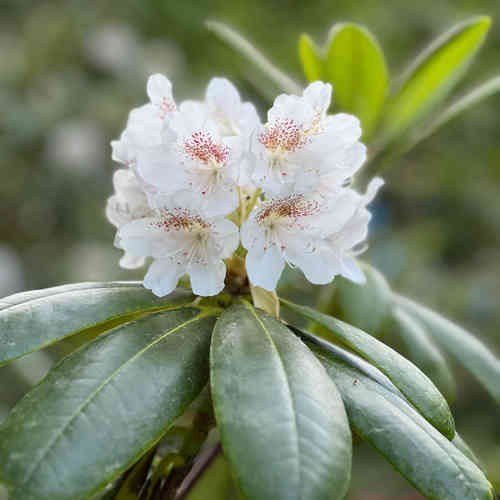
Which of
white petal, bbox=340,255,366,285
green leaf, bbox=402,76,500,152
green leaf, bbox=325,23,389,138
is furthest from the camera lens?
green leaf, bbox=325,23,389,138

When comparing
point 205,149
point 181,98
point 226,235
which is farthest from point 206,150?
point 181,98

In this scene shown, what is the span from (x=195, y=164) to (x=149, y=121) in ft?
0.31

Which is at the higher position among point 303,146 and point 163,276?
point 303,146

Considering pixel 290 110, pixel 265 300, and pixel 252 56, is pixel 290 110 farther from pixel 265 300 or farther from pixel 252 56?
pixel 252 56

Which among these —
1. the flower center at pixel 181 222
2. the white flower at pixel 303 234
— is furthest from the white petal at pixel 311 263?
the flower center at pixel 181 222

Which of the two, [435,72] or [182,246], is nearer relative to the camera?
[182,246]

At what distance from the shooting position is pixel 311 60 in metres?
1.40

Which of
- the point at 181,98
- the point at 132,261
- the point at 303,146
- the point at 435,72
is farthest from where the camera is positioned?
the point at 181,98

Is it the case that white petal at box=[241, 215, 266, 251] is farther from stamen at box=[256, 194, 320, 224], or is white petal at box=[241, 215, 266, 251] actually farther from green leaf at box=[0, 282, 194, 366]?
green leaf at box=[0, 282, 194, 366]

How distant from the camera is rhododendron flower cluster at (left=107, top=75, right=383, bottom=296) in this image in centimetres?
86

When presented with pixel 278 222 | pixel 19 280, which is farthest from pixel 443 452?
pixel 19 280

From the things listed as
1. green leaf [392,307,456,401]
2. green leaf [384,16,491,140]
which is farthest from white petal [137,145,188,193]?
green leaf [384,16,491,140]

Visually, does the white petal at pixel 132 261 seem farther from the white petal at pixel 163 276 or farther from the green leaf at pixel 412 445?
the green leaf at pixel 412 445

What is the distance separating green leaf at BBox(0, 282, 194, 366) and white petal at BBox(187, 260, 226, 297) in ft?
0.19
